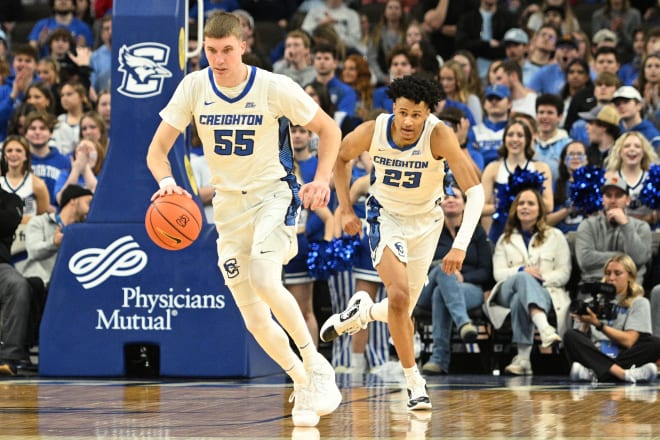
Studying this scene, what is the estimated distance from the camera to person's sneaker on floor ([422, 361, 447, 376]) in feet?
37.7

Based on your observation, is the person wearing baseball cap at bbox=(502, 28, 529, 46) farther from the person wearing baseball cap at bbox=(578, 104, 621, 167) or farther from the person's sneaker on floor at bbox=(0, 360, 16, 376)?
the person's sneaker on floor at bbox=(0, 360, 16, 376)

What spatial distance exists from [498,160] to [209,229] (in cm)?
321

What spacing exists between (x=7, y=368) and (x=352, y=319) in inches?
142

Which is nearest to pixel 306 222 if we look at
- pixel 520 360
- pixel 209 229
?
pixel 209 229

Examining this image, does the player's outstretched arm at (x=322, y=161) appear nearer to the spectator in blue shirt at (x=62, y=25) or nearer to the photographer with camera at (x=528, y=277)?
the photographer with camera at (x=528, y=277)

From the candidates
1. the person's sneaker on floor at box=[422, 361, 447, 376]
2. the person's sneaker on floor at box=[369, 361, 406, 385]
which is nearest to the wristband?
the person's sneaker on floor at box=[369, 361, 406, 385]

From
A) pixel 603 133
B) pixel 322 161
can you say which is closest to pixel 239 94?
pixel 322 161

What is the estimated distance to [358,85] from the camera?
14.7 m

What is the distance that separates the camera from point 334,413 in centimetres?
807

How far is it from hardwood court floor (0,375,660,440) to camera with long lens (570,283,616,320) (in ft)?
2.10

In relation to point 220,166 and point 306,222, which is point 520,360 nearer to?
point 306,222

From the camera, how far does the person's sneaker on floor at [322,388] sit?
7.50 meters

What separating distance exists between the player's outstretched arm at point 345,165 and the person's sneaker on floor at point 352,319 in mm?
632

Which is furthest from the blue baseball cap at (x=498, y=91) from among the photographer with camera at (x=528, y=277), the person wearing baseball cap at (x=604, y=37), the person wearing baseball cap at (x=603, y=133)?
the person wearing baseball cap at (x=604, y=37)
